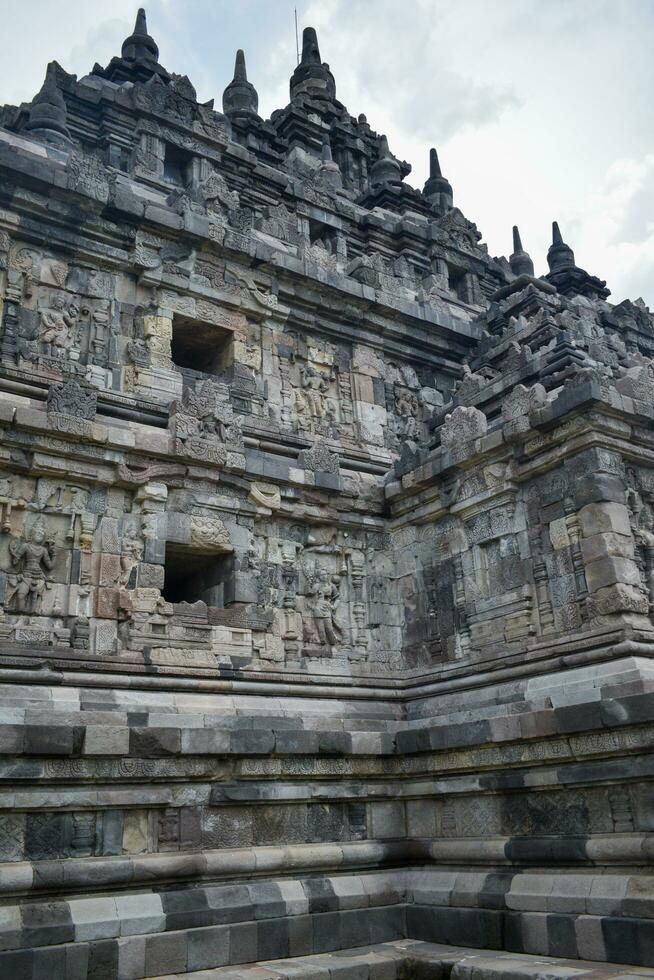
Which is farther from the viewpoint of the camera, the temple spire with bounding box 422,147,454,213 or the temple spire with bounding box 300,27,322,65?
the temple spire with bounding box 300,27,322,65

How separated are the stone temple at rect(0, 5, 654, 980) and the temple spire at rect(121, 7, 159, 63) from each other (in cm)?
590

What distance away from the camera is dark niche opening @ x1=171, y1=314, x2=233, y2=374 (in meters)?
14.8

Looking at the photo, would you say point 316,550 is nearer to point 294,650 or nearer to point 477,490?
point 294,650

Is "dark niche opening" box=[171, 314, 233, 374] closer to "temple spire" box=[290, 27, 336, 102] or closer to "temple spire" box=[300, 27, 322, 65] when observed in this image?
"temple spire" box=[290, 27, 336, 102]

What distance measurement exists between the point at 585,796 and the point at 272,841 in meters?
3.74

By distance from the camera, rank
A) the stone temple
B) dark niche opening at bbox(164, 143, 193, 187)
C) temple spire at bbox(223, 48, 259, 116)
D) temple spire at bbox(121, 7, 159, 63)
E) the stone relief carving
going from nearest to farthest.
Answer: the stone temple, the stone relief carving, dark niche opening at bbox(164, 143, 193, 187), temple spire at bbox(121, 7, 159, 63), temple spire at bbox(223, 48, 259, 116)

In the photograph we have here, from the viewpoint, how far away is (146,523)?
12.1 metres

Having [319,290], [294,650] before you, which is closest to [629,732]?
[294,650]

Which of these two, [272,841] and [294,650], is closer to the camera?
[272,841]

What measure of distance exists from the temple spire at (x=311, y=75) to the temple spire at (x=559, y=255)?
854 cm

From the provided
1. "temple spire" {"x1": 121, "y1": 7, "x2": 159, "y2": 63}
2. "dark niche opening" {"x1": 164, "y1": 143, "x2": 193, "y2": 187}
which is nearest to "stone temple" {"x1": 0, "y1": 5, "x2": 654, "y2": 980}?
"dark niche opening" {"x1": 164, "y1": 143, "x2": 193, "y2": 187}

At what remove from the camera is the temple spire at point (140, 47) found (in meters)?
21.8

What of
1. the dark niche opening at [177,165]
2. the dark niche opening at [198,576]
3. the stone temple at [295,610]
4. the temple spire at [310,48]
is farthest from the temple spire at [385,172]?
the dark niche opening at [198,576]

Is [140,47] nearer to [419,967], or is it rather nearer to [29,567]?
[29,567]
